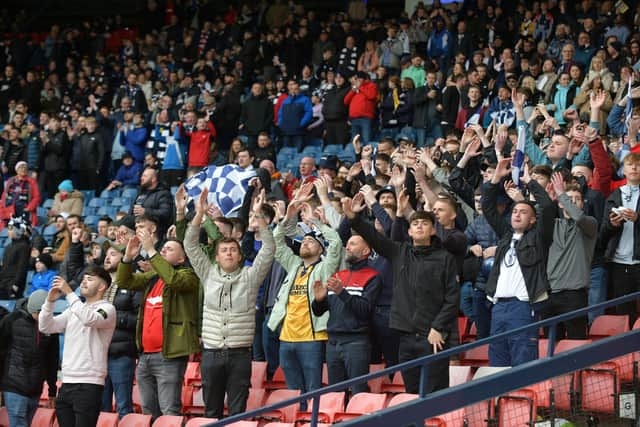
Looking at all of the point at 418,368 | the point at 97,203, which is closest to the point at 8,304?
the point at 97,203

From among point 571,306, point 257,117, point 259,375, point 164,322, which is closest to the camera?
point 571,306

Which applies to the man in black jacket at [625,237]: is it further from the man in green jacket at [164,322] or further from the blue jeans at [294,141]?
the blue jeans at [294,141]

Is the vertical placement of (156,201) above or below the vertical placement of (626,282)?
above

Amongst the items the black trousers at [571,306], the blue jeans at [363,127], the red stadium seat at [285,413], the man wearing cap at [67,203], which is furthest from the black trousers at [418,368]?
the man wearing cap at [67,203]

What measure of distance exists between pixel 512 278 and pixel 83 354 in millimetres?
3551

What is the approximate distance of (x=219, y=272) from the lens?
31.3 ft

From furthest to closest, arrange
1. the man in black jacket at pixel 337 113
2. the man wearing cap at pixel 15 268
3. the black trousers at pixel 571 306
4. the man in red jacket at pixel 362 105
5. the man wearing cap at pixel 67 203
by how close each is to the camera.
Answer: the man in black jacket at pixel 337 113 < the man in red jacket at pixel 362 105 < the man wearing cap at pixel 67 203 < the man wearing cap at pixel 15 268 < the black trousers at pixel 571 306

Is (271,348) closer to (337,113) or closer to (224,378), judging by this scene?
(224,378)

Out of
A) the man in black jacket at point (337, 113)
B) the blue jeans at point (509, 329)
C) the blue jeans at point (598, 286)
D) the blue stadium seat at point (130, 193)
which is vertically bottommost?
the blue jeans at point (509, 329)

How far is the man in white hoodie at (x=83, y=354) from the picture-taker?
9.20 m

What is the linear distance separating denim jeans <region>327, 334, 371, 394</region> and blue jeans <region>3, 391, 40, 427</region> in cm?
291

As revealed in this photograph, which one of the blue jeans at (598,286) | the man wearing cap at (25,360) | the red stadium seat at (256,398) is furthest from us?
the man wearing cap at (25,360)

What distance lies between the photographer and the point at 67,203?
17.1 metres

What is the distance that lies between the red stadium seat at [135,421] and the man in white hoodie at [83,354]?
0.86 ft
